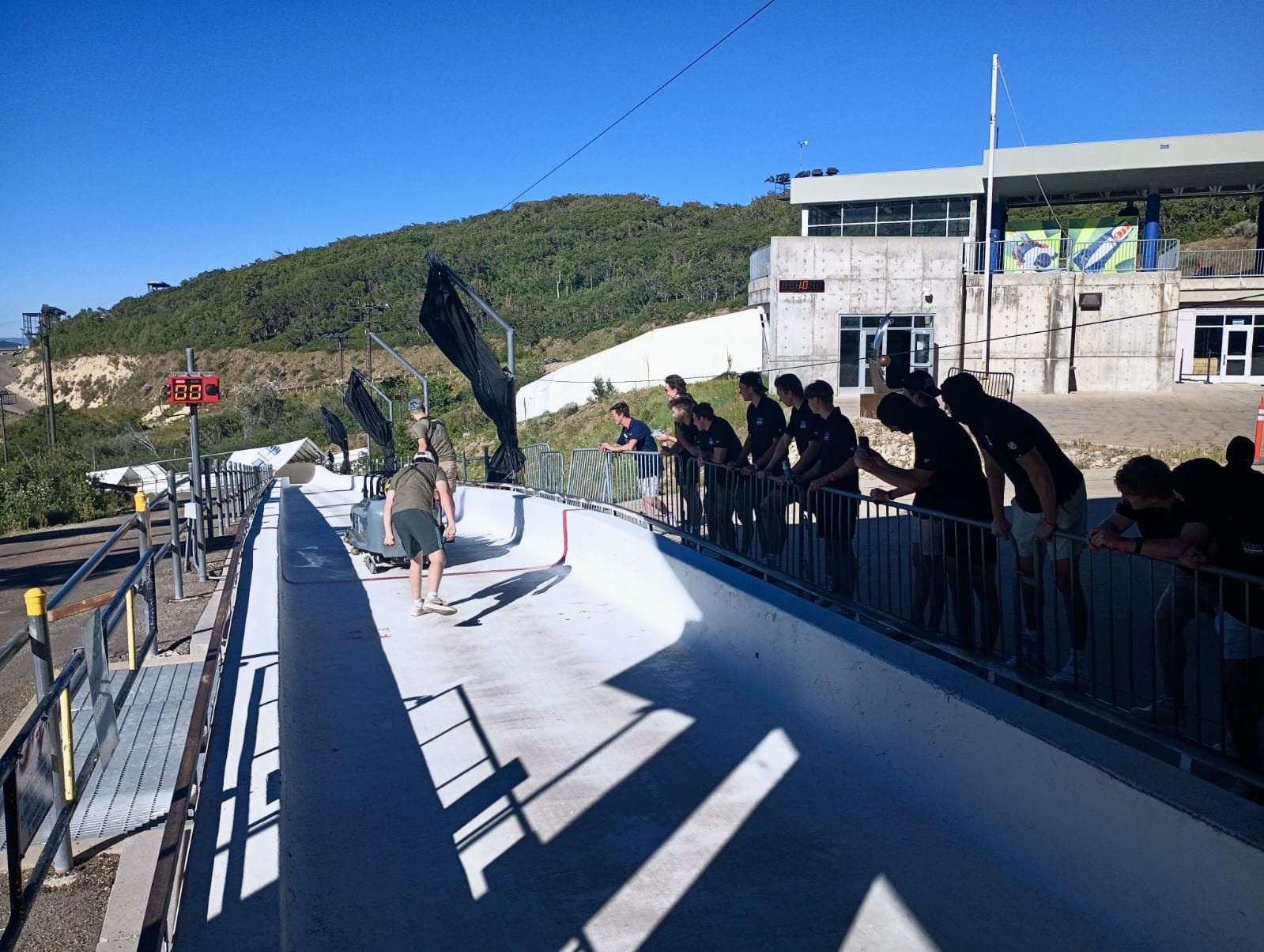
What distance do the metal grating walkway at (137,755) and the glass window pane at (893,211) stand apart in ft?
110

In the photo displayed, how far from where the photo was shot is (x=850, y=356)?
34156 millimetres

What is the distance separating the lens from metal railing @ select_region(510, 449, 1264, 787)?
3.87m

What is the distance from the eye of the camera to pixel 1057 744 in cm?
402

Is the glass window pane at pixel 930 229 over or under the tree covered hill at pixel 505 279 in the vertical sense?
under

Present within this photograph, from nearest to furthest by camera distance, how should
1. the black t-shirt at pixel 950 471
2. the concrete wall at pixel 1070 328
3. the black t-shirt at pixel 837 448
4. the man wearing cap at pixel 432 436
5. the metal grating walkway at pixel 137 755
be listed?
1. the metal grating walkway at pixel 137 755
2. the black t-shirt at pixel 950 471
3. the black t-shirt at pixel 837 448
4. the man wearing cap at pixel 432 436
5. the concrete wall at pixel 1070 328

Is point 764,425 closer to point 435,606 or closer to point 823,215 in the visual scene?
point 435,606

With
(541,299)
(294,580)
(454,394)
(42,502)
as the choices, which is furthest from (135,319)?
(294,580)

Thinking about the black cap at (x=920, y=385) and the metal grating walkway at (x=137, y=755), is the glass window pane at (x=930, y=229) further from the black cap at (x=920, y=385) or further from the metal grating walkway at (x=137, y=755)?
the metal grating walkway at (x=137, y=755)

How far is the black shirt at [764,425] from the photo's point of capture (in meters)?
9.11

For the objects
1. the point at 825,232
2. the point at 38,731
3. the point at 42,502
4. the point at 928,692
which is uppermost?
the point at 825,232

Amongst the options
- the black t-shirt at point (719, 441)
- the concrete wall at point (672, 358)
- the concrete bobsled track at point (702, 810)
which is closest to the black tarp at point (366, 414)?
the concrete wall at point (672, 358)

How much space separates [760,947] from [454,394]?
69271 mm

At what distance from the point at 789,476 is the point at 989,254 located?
1109 inches

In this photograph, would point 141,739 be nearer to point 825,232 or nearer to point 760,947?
point 760,947
